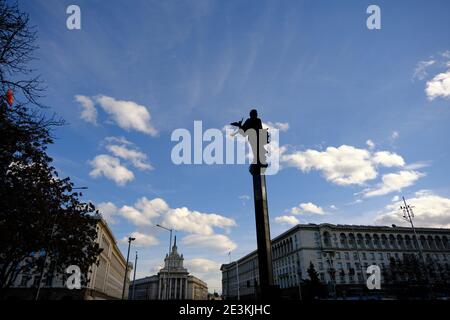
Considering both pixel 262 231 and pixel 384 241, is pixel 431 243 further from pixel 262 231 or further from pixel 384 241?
pixel 262 231

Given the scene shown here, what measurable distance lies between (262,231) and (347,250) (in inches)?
2613

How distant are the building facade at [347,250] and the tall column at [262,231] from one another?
56831 millimetres

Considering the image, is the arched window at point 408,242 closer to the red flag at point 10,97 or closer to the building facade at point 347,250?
the building facade at point 347,250

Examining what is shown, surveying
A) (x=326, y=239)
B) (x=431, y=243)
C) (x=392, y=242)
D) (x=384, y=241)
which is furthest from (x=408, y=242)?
(x=326, y=239)

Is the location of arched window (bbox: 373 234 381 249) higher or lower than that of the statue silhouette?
higher

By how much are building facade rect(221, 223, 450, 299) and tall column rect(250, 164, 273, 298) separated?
56.8m

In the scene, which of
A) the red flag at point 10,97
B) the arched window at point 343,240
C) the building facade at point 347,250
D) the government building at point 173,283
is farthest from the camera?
the government building at point 173,283

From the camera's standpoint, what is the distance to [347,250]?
67000 mm

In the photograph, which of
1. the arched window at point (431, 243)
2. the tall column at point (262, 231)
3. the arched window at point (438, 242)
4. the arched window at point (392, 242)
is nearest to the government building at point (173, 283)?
the arched window at point (392, 242)

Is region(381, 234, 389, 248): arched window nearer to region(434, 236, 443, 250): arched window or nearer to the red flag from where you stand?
region(434, 236, 443, 250): arched window

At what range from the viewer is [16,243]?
52.9 feet

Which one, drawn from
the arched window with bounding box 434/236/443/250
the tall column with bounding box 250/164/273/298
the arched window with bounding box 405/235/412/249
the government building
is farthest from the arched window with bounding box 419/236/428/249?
the government building

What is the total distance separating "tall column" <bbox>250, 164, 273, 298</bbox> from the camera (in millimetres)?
9422

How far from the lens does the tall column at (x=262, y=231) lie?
9.42 meters
